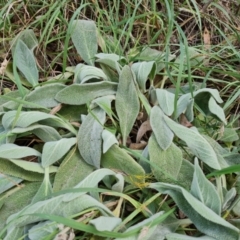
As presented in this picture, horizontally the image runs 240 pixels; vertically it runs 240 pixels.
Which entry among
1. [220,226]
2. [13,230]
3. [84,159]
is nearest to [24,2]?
[84,159]

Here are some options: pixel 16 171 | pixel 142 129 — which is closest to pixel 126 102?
pixel 142 129

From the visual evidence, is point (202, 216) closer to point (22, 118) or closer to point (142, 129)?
point (142, 129)

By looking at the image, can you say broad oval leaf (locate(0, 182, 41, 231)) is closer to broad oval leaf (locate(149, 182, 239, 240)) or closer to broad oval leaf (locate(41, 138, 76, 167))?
broad oval leaf (locate(41, 138, 76, 167))

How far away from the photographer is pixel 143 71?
1104 millimetres

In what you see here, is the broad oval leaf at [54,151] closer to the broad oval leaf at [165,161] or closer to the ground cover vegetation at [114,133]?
the ground cover vegetation at [114,133]

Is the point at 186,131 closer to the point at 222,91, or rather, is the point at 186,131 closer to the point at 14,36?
the point at 222,91

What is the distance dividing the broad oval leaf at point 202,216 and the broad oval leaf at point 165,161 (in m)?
0.04

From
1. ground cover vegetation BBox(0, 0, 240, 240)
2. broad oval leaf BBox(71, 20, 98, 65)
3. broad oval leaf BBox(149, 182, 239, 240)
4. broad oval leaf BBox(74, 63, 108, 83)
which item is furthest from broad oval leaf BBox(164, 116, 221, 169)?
broad oval leaf BBox(71, 20, 98, 65)

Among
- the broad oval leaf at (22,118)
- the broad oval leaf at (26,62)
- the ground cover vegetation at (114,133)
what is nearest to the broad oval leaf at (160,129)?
the ground cover vegetation at (114,133)

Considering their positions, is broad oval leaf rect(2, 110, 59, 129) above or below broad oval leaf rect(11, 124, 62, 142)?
above

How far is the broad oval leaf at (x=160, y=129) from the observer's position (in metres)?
0.98

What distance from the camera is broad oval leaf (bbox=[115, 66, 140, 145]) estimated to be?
104cm

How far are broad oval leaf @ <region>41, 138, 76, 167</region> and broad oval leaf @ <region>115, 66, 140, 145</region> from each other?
0.43ft

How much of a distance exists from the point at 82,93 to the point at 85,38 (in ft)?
0.72
